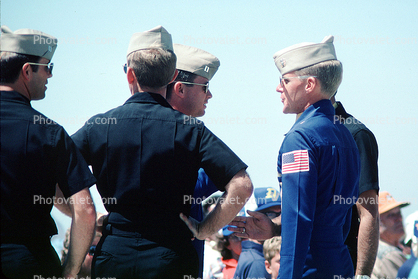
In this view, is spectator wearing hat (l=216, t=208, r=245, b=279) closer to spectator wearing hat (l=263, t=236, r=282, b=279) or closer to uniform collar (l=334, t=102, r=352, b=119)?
spectator wearing hat (l=263, t=236, r=282, b=279)

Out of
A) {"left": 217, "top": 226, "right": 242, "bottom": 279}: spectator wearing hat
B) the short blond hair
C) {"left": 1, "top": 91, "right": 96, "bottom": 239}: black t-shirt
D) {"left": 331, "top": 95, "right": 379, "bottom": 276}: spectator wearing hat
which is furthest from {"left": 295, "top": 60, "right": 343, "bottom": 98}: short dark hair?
{"left": 217, "top": 226, "right": 242, "bottom": 279}: spectator wearing hat

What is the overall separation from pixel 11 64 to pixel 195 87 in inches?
63.2

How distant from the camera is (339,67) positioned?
133 inches

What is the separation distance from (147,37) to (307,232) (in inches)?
67.0

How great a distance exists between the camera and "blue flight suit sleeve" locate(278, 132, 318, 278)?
107 inches

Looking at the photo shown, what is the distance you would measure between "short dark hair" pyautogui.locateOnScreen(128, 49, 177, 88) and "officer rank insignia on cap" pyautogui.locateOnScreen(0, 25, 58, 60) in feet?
1.77

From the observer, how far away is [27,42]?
2.72m

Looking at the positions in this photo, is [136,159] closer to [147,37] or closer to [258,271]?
[147,37]

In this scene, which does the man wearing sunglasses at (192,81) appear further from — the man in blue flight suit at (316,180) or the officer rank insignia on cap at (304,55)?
the man in blue flight suit at (316,180)

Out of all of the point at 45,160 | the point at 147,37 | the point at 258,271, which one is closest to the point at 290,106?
the point at 147,37

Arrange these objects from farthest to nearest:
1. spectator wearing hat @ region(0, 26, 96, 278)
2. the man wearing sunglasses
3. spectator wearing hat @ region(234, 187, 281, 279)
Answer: spectator wearing hat @ region(234, 187, 281, 279), the man wearing sunglasses, spectator wearing hat @ region(0, 26, 96, 278)

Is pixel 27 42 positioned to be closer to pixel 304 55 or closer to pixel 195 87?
pixel 195 87

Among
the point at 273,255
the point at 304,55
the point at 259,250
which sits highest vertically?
the point at 304,55

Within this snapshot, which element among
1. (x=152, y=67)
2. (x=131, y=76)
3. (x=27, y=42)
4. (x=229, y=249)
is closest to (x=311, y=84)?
(x=152, y=67)
